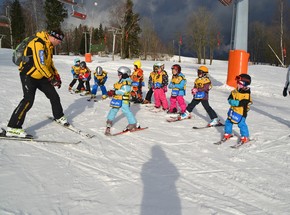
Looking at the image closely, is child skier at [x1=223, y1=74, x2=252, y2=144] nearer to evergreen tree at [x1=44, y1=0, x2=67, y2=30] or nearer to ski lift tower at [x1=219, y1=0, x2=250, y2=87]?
ski lift tower at [x1=219, y1=0, x2=250, y2=87]

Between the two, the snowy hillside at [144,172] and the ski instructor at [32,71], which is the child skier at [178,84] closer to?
the snowy hillside at [144,172]

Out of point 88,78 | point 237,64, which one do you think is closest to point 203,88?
point 88,78

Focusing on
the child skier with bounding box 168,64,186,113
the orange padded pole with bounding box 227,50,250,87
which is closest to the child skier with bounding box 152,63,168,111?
the child skier with bounding box 168,64,186,113

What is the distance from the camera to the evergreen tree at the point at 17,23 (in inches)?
2031

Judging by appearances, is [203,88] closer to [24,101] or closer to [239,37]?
[24,101]

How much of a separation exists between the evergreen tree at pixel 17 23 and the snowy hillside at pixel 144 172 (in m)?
50.5

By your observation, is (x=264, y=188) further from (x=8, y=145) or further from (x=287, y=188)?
(x=8, y=145)

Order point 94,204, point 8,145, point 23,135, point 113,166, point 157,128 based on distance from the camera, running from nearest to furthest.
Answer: point 94,204, point 113,166, point 8,145, point 23,135, point 157,128

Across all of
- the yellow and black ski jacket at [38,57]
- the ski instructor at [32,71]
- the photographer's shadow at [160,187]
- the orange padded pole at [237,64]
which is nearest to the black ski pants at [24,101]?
the ski instructor at [32,71]

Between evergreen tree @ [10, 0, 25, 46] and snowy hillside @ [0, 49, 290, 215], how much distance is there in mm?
50541

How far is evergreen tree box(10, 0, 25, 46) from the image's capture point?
51594mm

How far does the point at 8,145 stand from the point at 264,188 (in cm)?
420

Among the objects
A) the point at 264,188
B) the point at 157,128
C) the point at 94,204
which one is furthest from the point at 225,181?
the point at 157,128

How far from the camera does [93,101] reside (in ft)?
34.8
